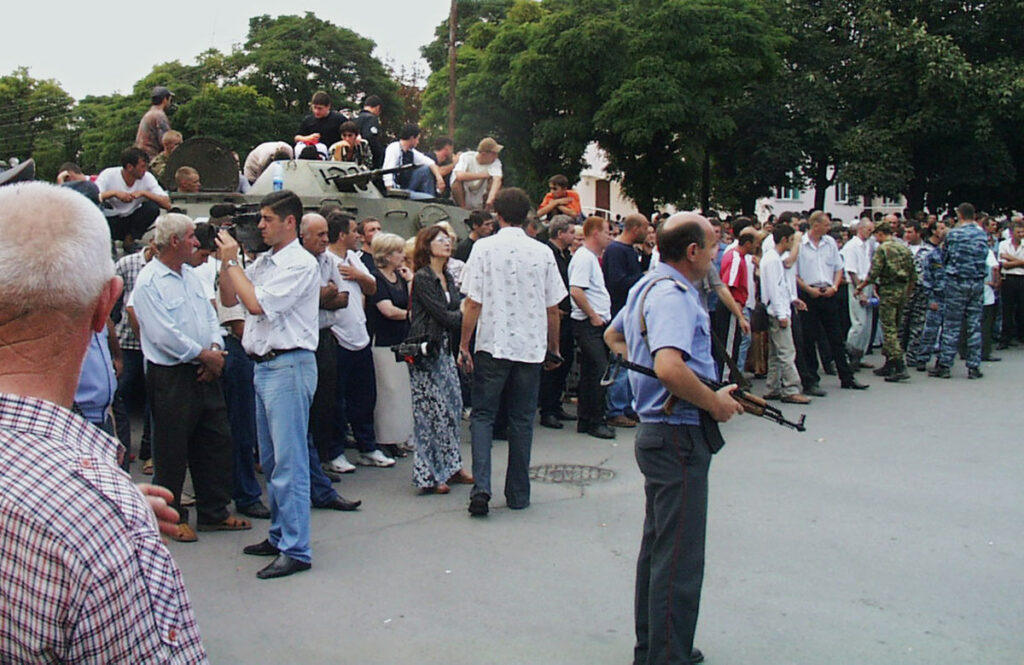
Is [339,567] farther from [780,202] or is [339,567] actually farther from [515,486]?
[780,202]

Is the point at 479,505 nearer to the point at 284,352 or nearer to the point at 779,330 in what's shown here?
the point at 284,352

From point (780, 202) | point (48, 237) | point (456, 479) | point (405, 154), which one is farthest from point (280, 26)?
point (48, 237)

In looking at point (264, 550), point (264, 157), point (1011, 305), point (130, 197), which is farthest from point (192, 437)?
point (1011, 305)

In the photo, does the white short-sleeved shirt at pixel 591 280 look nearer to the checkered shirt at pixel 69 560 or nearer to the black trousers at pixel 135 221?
the black trousers at pixel 135 221

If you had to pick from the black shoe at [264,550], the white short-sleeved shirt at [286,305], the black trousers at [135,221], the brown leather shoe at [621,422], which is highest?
the black trousers at [135,221]

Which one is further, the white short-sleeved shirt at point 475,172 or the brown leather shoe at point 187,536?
the white short-sleeved shirt at point 475,172

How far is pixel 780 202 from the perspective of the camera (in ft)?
174

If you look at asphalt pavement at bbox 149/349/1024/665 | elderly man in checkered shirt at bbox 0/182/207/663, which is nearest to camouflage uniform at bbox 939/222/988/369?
asphalt pavement at bbox 149/349/1024/665

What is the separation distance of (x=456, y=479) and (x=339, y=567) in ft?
6.89

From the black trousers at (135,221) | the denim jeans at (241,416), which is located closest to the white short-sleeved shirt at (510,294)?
the denim jeans at (241,416)

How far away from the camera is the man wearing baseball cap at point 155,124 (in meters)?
12.5

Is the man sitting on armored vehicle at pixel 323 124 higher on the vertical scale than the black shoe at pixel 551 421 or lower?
higher

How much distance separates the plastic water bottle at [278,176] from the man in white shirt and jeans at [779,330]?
5.50m

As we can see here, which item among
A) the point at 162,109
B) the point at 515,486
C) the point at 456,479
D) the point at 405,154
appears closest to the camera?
the point at 515,486
